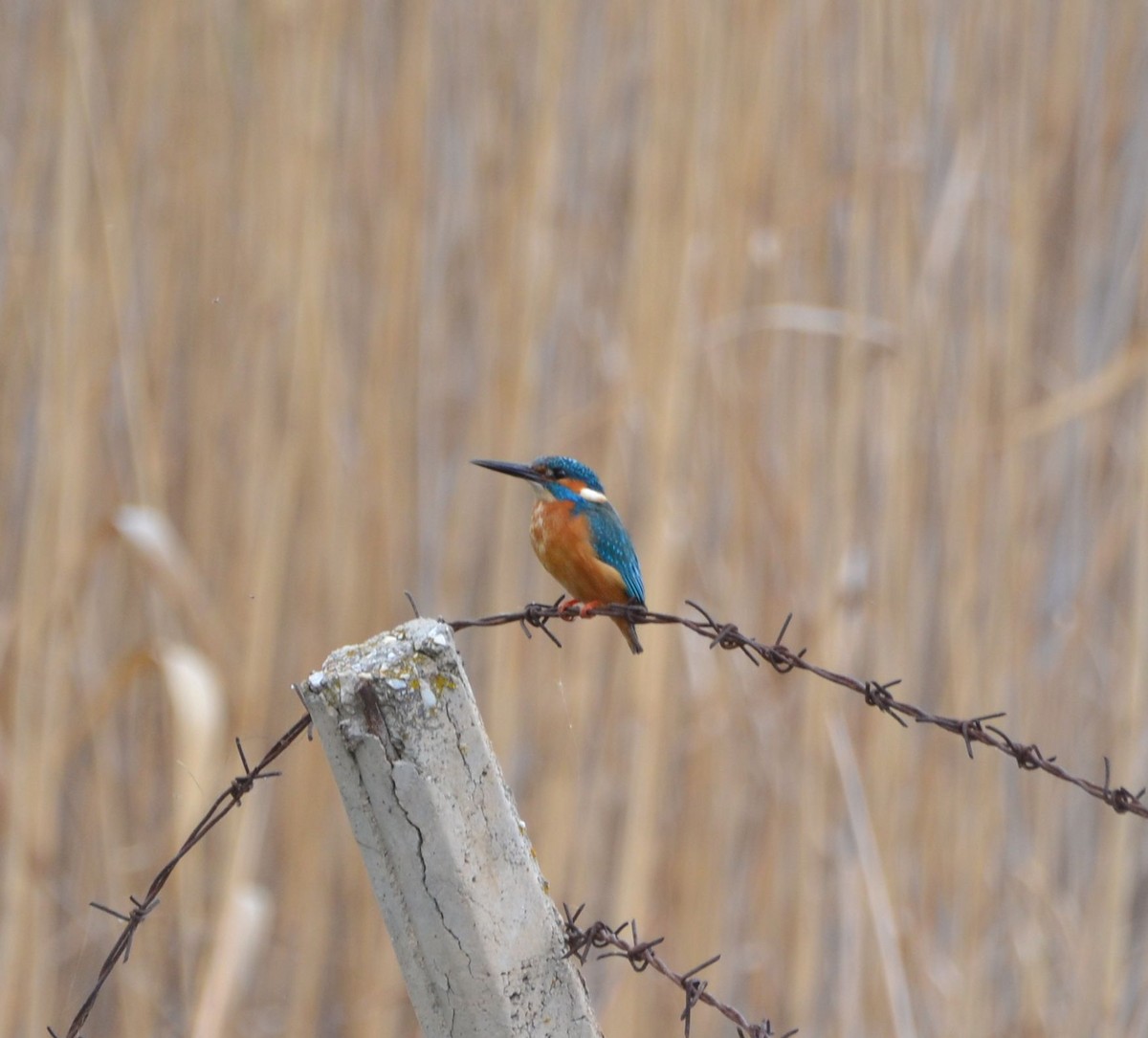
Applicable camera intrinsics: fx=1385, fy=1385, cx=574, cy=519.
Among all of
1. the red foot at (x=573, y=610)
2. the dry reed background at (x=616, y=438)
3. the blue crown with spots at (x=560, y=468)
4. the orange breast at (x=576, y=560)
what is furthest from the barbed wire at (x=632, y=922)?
the dry reed background at (x=616, y=438)

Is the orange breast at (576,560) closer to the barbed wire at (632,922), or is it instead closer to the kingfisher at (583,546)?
the kingfisher at (583,546)

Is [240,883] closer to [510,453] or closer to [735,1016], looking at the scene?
[510,453]

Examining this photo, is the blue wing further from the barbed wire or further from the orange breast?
the barbed wire

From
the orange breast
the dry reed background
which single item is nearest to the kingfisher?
the orange breast

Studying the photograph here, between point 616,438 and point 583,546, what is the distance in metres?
0.73

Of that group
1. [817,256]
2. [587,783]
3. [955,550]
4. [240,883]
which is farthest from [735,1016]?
[817,256]

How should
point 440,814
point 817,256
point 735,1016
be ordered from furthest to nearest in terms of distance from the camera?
point 817,256 < point 735,1016 < point 440,814

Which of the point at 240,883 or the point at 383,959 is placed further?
the point at 383,959

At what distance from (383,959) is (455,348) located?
1075mm

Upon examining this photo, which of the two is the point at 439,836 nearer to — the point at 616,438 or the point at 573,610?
the point at 573,610

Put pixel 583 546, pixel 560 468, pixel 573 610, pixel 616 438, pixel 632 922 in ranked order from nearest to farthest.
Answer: pixel 632 922
pixel 573 610
pixel 583 546
pixel 560 468
pixel 616 438

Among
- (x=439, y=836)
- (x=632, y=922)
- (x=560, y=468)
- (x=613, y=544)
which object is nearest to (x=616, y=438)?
(x=560, y=468)

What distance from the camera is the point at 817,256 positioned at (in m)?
2.45

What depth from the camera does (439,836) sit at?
0.89 metres
